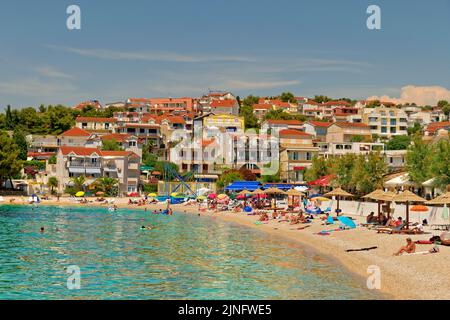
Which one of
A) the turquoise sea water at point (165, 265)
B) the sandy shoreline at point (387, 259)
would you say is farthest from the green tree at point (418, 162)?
the turquoise sea water at point (165, 265)

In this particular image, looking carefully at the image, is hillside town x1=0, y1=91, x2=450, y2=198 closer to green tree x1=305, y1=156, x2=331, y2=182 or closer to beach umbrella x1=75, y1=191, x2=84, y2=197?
green tree x1=305, y1=156, x2=331, y2=182

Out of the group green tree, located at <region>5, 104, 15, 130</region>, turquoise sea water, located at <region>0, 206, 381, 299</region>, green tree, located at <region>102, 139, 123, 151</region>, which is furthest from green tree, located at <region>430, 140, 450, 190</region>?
green tree, located at <region>5, 104, 15, 130</region>

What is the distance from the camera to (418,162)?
4762 centimetres

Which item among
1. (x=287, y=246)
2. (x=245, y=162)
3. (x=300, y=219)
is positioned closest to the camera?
(x=287, y=246)

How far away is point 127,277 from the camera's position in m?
25.2

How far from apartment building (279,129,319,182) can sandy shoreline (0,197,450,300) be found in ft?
143

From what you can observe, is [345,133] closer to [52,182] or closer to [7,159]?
[52,182]

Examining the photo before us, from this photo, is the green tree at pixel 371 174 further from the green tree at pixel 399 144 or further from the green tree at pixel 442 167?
the green tree at pixel 399 144

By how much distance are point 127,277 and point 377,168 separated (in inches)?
1291

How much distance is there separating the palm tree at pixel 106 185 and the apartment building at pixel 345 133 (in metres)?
43.9

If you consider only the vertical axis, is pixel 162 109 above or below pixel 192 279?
above

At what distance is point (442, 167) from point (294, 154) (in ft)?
169
